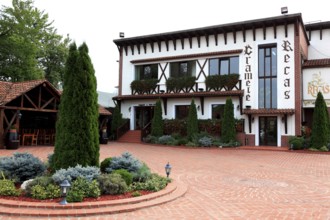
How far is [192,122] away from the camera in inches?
863

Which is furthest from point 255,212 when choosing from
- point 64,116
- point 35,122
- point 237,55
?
point 35,122

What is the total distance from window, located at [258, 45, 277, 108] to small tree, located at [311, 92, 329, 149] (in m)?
3.10

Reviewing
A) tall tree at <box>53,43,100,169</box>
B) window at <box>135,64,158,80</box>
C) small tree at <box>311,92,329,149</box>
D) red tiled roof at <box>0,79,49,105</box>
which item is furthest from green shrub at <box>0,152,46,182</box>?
window at <box>135,64,158,80</box>

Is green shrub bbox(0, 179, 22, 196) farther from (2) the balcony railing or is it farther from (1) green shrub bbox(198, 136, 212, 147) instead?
(2) the balcony railing

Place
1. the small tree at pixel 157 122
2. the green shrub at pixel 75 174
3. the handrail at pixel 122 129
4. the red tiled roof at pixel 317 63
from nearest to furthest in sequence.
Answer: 1. the green shrub at pixel 75 174
2. the red tiled roof at pixel 317 63
3. the small tree at pixel 157 122
4. the handrail at pixel 122 129

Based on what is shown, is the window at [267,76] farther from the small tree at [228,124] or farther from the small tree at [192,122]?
the small tree at [192,122]

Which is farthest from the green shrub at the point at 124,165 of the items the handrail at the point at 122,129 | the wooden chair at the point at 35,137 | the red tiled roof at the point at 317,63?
the red tiled roof at the point at 317,63

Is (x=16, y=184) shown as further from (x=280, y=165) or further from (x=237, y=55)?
(x=237, y=55)

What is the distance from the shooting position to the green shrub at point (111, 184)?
6574 mm

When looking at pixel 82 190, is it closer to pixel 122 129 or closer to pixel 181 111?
pixel 181 111

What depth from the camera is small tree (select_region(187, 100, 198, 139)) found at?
2181 centimetres

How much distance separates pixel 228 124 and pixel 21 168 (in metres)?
15.4

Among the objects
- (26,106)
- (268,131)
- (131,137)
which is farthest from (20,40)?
(268,131)

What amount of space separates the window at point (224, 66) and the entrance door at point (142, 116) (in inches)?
239
